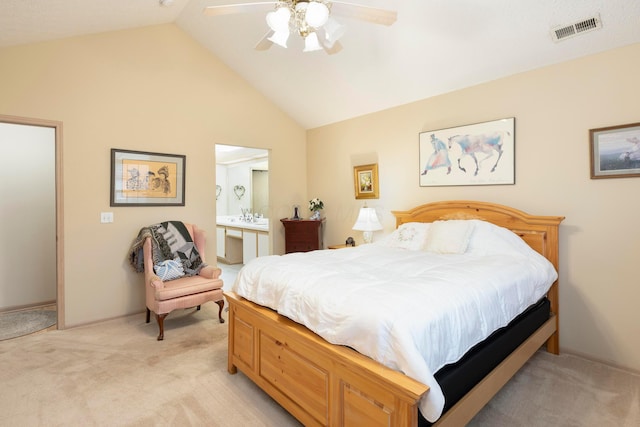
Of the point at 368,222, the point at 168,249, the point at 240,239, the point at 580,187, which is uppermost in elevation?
the point at 580,187

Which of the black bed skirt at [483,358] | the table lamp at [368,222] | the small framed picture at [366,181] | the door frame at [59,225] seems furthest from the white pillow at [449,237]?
the door frame at [59,225]

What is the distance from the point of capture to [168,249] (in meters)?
3.64

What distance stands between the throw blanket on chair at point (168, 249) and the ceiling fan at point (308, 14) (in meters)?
2.42

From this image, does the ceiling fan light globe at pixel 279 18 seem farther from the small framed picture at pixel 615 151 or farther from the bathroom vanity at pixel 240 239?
the bathroom vanity at pixel 240 239

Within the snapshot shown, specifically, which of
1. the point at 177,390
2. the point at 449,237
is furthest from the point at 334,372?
the point at 449,237

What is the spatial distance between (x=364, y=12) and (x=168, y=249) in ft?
9.81

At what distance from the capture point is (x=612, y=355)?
8.66 feet

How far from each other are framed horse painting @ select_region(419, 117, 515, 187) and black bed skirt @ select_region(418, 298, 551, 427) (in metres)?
1.31

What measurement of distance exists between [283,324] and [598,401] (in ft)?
6.93

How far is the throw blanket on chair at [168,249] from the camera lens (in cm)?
356

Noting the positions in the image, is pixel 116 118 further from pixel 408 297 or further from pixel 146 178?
pixel 408 297

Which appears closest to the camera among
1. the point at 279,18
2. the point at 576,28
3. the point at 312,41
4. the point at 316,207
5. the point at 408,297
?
the point at 408,297

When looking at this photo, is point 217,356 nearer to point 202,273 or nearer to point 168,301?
point 168,301

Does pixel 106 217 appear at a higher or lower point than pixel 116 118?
lower
